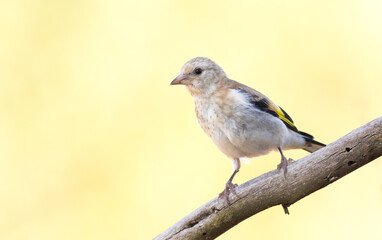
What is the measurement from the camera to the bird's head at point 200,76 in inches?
173

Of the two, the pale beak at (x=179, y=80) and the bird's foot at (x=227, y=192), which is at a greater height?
the pale beak at (x=179, y=80)

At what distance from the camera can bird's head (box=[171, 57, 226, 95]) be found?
14.4 ft

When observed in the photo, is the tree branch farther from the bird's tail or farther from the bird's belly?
the bird's tail

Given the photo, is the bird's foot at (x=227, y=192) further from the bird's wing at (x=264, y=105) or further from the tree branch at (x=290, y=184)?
the bird's wing at (x=264, y=105)

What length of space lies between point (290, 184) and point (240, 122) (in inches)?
33.0

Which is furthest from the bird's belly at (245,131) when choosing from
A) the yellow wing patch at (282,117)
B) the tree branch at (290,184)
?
the tree branch at (290,184)

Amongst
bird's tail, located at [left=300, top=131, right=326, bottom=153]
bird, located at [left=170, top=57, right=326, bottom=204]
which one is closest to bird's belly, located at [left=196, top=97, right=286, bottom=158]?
bird, located at [left=170, top=57, right=326, bottom=204]

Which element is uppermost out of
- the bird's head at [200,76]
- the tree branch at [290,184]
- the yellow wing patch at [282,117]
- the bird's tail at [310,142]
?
the bird's head at [200,76]

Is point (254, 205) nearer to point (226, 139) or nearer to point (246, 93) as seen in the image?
point (226, 139)

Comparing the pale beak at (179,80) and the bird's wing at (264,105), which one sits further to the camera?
the pale beak at (179,80)

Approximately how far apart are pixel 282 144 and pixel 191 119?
2357 millimetres

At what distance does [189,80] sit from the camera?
4.46 m

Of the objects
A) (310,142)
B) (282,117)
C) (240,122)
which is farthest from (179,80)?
(310,142)

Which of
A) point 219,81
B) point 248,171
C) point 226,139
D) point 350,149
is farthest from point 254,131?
point 248,171
